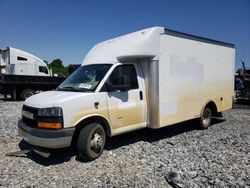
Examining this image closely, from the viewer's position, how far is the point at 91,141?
548cm

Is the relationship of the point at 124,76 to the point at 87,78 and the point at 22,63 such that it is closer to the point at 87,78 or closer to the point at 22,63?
the point at 87,78

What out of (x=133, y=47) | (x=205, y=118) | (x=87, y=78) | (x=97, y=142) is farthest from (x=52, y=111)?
(x=205, y=118)

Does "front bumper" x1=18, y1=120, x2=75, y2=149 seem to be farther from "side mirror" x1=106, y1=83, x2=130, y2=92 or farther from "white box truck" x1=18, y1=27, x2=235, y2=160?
"side mirror" x1=106, y1=83, x2=130, y2=92

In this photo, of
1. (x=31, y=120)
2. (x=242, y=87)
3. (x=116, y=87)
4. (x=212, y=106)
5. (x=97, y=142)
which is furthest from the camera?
(x=242, y=87)

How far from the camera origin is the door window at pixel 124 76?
19.5 feet

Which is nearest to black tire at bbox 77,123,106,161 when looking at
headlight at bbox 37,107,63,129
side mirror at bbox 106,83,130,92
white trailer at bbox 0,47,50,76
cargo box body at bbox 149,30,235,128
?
headlight at bbox 37,107,63,129

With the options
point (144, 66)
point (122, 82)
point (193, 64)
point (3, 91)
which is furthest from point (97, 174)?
point (3, 91)

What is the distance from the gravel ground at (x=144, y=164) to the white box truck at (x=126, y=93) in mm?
483

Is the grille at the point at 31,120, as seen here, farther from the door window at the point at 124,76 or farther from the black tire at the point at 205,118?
the black tire at the point at 205,118

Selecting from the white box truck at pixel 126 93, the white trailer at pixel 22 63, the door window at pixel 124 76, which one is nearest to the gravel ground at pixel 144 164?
the white box truck at pixel 126 93

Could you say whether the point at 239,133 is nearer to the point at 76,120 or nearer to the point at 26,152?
the point at 76,120

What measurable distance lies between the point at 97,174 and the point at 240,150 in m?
3.46

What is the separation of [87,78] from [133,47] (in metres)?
1.36

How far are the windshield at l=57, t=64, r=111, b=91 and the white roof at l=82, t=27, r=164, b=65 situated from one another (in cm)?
28
